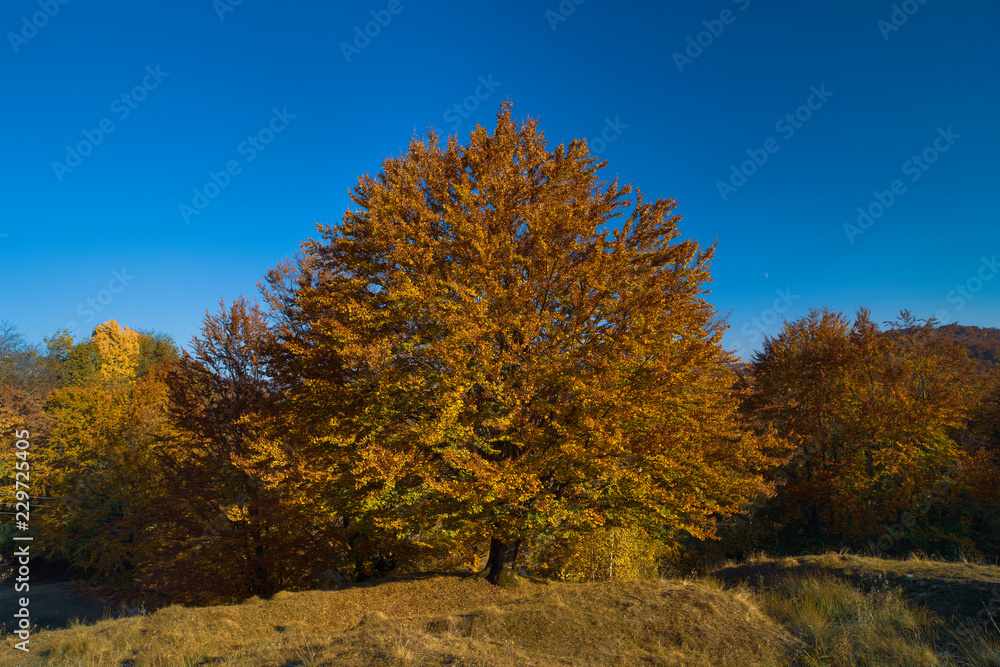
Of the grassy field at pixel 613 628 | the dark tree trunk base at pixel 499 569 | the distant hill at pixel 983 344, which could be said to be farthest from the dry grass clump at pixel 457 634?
the distant hill at pixel 983 344

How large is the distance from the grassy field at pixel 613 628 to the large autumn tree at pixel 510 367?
1.78m

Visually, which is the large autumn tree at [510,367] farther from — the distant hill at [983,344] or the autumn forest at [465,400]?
the distant hill at [983,344]

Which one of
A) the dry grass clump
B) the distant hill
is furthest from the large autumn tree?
the distant hill

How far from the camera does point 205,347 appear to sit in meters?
16.8

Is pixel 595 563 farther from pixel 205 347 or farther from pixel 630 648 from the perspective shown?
pixel 205 347

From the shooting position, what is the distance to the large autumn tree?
9.41 meters

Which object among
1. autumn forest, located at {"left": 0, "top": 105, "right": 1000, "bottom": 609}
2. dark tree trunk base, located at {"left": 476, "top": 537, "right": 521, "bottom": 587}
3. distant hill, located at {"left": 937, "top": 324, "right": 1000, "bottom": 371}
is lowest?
dark tree trunk base, located at {"left": 476, "top": 537, "right": 521, "bottom": 587}

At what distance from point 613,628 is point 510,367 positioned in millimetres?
5585

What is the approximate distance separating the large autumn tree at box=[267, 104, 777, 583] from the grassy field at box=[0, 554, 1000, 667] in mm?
1775

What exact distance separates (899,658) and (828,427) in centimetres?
2107

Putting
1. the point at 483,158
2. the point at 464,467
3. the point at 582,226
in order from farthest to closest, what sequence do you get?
the point at 483,158, the point at 582,226, the point at 464,467

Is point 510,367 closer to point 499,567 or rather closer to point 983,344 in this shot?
point 499,567

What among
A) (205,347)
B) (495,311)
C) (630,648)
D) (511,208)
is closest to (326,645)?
(630,648)

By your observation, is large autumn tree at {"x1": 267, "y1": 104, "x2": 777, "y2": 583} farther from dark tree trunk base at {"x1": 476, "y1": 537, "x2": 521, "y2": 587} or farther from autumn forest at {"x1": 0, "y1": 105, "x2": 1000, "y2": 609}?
dark tree trunk base at {"x1": 476, "y1": 537, "x2": 521, "y2": 587}
